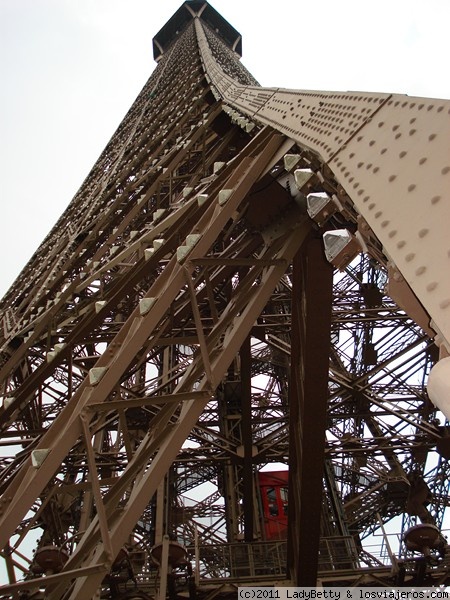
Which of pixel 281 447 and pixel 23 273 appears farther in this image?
pixel 23 273

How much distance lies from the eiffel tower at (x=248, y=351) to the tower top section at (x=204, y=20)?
44.5 metres

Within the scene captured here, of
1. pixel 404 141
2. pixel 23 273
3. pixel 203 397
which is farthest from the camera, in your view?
pixel 23 273

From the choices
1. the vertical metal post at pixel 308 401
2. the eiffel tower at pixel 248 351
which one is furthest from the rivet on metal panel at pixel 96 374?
the vertical metal post at pixel 308 401

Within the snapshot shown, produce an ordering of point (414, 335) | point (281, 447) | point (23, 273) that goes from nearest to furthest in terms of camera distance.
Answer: point (281, 447) < point (414, 335) < point (23, 273)

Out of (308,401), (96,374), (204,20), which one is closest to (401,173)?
(96,374)

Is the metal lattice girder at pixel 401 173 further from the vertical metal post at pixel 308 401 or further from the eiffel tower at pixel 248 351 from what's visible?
the vertical metal post at pixel 308 401

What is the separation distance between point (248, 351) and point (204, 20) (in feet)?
182

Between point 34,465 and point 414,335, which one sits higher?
point 414,335

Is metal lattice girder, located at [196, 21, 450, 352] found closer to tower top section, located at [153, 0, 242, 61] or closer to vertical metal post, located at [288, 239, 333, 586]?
vertical metal post, located at [288, 239, 333, 586]

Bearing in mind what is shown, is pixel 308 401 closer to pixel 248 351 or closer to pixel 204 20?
pixel 248 351

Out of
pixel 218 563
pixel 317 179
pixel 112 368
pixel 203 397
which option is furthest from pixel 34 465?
pixel 218 563

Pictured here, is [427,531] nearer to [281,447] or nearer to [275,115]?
[281,447]

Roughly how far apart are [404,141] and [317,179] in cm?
175

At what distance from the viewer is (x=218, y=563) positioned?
40.3ft
